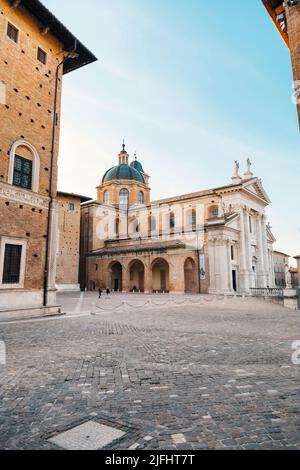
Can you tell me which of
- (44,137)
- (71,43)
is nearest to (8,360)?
(44,137)

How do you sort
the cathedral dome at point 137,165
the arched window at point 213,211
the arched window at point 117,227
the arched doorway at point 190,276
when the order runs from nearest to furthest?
the arched doorway at point 190,276 < the arched window at point 213,211 < the arched window at point 117,227 < the cathedral dome at point 137,165

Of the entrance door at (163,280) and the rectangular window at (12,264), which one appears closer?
the rectangular window at (12,264)

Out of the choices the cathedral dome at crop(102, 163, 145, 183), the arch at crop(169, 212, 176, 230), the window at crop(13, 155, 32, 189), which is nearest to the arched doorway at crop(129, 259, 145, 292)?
the arch at crop(169, 212, 176, 230)

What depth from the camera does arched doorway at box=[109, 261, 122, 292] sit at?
40781 millimetres

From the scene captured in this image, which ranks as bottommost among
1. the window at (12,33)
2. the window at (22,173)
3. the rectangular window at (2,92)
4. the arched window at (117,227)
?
the window at (22,173)

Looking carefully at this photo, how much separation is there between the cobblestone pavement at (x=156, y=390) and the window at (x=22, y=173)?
24.3ft

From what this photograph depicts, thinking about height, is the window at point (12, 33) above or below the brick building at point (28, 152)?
above

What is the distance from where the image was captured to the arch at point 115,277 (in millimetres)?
40022

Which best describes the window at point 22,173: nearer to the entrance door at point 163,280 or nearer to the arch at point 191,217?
the entrance door at point 163,280

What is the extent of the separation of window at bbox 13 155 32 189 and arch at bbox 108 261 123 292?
27.3 m

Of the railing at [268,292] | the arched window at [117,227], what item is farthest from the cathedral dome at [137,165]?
the railing at [268,292]

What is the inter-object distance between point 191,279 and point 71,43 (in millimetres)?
26656

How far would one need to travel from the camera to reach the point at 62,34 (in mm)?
14789

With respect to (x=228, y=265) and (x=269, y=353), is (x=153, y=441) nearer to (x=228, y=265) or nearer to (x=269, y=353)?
(x=269, y=353)
